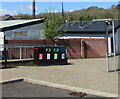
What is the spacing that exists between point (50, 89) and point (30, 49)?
12.3 metres

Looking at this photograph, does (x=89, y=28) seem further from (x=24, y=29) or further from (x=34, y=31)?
(x=24, y=29)

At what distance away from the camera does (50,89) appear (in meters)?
9.07

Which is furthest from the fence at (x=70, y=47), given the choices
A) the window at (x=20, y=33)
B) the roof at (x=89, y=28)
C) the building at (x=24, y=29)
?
the window at (x=20, y=33)

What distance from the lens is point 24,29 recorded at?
2638 centimetres

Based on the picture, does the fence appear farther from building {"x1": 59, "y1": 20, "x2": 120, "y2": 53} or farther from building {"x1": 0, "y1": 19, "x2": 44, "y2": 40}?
building {"x1": 0, "y1": 19, "x2": 44, "y2": 40}

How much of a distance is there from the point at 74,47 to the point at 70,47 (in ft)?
1.31

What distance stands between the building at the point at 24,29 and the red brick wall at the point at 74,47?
3946mm

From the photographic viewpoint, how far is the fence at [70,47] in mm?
20422

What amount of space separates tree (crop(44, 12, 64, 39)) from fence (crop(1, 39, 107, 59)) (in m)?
2.13

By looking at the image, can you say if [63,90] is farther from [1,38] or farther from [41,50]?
[1,38]

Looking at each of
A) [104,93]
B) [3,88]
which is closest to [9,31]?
[3,88]

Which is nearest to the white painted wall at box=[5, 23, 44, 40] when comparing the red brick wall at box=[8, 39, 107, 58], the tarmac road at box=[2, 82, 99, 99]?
the red brick wall at box=[8, 39, 107, 58]

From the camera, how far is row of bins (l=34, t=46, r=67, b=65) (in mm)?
16406

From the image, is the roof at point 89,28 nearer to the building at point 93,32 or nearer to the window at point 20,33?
the building at point 93,32
